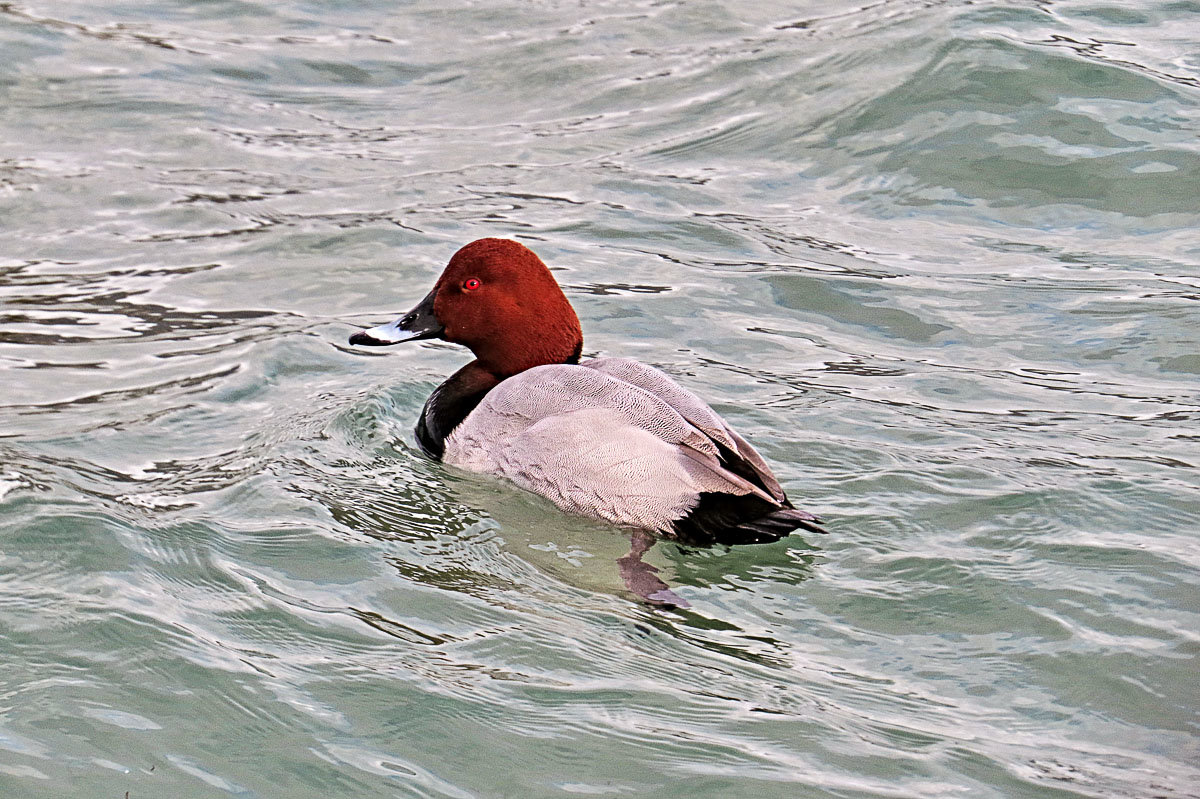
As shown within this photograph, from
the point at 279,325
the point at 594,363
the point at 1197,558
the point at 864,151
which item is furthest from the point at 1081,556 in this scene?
the point at 864,151

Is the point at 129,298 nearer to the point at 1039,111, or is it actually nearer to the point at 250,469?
the point at 250,469

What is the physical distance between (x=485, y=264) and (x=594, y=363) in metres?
0.62

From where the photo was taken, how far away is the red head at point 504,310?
18.5 ft

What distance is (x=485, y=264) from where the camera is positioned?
5660 millimetres

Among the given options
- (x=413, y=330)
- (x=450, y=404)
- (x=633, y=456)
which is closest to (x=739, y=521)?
(x=633, y=456)

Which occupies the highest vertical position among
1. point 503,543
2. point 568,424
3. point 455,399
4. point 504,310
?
point 504,310

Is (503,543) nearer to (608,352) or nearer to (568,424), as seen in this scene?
(568,424)

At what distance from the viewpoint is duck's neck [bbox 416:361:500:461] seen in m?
5.55

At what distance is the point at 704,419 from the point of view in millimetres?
4984

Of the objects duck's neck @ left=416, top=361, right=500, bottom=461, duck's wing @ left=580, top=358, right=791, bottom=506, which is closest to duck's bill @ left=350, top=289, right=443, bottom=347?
duck's neck @ left=416, top=361, right=500, bottom=461

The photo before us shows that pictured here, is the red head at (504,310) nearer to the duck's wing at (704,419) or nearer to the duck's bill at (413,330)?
the duck's bill at (413,330)

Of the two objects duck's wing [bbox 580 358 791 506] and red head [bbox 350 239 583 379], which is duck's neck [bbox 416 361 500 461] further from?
duck's wing [bbox 580 358 791 506]

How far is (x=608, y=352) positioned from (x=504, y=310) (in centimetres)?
120

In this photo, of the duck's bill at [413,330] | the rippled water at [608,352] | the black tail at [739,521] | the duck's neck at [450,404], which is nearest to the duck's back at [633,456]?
the black tail at [739,521]
